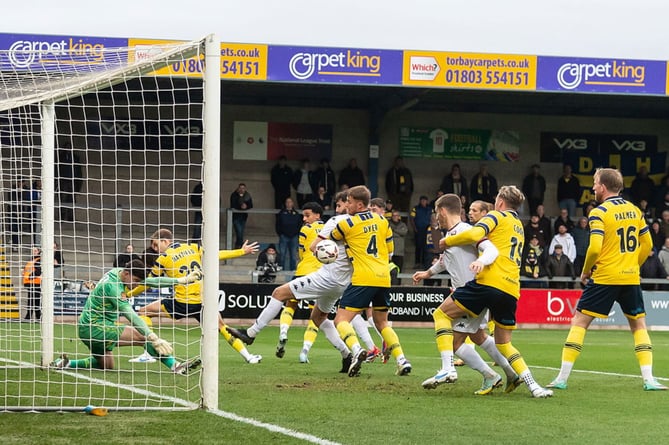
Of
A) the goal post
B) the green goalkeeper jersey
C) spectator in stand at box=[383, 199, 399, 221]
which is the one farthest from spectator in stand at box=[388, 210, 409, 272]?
the green goalkeeper jersey

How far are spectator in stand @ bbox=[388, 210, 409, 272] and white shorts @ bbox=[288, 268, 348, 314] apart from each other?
45.2 feet

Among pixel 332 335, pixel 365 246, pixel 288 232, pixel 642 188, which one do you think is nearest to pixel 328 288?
pixel 332 335

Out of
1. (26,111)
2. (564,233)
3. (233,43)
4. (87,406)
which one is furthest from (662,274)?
(87,406)

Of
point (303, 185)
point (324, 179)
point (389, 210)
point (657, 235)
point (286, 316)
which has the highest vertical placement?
point (324, 179)

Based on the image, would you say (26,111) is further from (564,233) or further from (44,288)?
(564,233)

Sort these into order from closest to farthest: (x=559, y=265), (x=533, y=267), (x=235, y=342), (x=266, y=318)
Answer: (x=235, y=342) < (x=266, y=318) < (x=533, y=267) < (x=559, y=265)

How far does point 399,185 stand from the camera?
28344mm

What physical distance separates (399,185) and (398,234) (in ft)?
7.64

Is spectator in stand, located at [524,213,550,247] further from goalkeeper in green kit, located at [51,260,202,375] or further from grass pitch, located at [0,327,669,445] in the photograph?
goalkeeper in green kit, located at [51,260,202,375]

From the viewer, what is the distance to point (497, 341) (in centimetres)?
992

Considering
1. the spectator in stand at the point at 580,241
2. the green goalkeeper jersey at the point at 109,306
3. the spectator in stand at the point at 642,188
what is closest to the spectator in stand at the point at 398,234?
the spectator in stand at the point at 580,241

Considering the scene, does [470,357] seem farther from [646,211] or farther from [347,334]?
[646,211]

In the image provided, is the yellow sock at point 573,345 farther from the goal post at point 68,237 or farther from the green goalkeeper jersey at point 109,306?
the green goalkeeper jersey at point 109,306

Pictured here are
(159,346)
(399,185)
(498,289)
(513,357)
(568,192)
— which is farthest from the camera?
(568,192)
